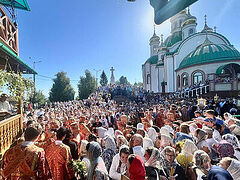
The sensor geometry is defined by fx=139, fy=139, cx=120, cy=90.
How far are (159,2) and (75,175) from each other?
130 inches

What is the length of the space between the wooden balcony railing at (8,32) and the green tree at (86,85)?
129ft

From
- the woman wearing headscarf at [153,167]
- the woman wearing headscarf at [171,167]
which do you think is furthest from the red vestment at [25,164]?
the woman wearing headscarf at [171,167]

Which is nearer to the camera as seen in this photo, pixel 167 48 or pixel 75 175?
pixel 75 175

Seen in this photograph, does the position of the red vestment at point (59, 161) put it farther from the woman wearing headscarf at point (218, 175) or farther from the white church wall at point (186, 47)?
the white church wall at point (186, 47)

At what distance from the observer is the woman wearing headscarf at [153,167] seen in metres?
2.30

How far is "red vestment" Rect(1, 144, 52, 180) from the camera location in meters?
2.14

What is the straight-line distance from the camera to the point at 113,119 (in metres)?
9.23

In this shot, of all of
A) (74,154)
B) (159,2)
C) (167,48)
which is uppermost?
(167,48)

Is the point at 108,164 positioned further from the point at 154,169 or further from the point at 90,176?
the point at 154,169

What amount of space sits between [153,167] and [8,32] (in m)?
6.60

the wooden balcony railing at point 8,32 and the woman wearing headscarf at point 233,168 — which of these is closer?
the woman wearing headscarf at point 233,168

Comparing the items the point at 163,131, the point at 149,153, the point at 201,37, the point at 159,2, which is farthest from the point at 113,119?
the point at 201,37

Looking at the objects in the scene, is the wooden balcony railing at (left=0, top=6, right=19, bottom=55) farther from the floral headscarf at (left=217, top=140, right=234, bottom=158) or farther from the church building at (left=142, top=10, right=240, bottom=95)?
the church building at (left=142, top=10, right=240, bottom=95)

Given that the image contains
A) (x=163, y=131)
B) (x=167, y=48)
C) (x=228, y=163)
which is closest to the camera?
(x=228, y=163)
